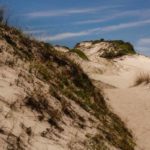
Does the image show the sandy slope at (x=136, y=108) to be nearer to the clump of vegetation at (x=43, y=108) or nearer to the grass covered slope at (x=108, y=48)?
the clump of vegetation at (x=43, y=108)

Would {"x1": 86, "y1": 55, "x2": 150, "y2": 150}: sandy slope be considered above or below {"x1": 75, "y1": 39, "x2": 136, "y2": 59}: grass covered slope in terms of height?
below

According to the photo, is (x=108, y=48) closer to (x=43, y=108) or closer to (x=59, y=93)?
(x=59, y=93)

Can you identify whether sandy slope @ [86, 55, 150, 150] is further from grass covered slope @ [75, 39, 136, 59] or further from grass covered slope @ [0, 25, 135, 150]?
grass covered slope @ [75, 39, 136, 59]

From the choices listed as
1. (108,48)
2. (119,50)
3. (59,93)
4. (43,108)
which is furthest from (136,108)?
(108,48)

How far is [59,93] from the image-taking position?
1091 centimetres

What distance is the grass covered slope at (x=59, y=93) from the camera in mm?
9216

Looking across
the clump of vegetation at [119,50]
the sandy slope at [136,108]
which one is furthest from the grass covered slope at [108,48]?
the sandy slope at [136,108]

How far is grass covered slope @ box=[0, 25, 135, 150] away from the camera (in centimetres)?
922

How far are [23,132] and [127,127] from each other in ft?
16.3

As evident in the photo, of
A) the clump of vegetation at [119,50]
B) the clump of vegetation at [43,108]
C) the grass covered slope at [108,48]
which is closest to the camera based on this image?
the clump of vegetation at [43,108]

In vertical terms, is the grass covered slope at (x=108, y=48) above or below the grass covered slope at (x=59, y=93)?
above

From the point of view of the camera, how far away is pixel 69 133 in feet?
29.5

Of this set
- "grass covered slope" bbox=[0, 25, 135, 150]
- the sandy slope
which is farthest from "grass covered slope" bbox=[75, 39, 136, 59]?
"grass covered slope" bbox=[0, 25, 135, 150]

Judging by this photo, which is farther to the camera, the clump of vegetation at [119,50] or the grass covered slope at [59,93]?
the clump of vegetation at [119,50]
